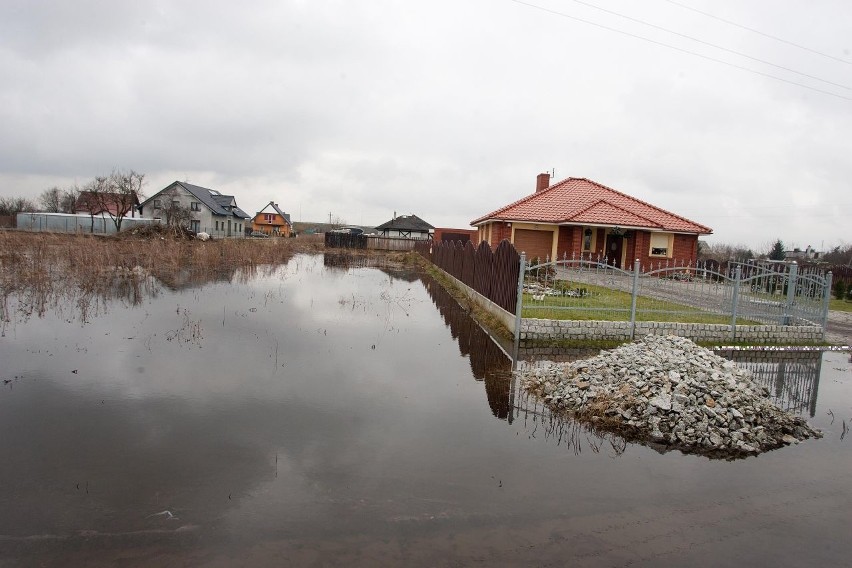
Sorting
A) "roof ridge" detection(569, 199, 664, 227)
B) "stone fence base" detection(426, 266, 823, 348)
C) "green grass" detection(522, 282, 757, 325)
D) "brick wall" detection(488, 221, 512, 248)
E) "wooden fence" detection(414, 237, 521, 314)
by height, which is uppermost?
"roof ridge" detection(569, 199, 664, 227)

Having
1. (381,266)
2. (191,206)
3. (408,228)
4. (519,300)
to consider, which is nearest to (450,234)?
(408,228)

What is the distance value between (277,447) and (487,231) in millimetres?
26793

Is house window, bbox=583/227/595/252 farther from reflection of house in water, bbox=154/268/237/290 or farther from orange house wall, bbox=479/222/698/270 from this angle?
reflection of house in water, bbox=154/268/237/290

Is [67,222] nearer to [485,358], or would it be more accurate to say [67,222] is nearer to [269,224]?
[269,224]

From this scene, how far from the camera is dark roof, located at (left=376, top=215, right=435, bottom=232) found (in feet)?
206

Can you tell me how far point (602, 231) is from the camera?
25.7m

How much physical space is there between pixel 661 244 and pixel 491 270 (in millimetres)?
16005

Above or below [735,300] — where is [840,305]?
below

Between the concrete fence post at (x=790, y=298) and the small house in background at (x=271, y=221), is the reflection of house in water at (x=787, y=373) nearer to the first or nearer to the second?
the concrete fence post at (x=790, y=298)

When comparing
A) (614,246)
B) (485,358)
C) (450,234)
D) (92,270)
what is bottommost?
(485,358)

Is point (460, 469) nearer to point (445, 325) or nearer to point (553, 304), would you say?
point (553, 304)

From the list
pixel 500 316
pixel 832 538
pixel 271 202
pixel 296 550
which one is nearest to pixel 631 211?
pixel 500 316

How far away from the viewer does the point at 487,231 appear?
30906mm

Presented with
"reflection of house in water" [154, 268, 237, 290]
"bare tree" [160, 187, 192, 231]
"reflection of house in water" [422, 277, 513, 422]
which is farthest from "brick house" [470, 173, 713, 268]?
"bare tree" [160, 187, 192, 231]
